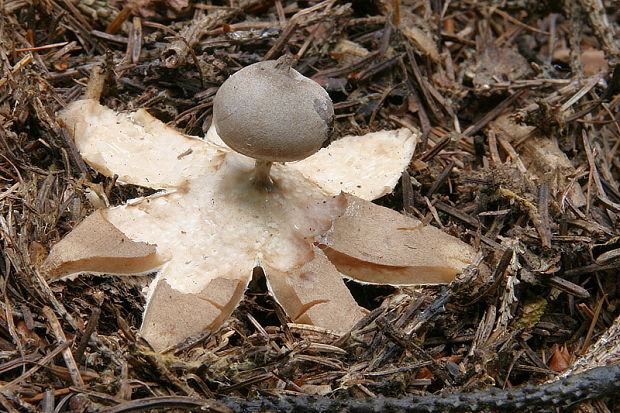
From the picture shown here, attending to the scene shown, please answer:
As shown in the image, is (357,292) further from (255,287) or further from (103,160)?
(103,160)

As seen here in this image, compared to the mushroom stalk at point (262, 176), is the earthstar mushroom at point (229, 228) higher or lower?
lower

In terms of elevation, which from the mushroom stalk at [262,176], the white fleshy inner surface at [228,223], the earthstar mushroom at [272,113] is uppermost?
the earthstar mushroom at [272,113]

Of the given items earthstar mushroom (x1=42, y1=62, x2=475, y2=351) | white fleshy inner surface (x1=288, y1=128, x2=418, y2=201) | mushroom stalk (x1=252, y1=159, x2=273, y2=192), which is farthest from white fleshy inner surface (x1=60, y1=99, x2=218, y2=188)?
white fleshy inner surface (x1=288, y1=128, x2=418, y2=201)

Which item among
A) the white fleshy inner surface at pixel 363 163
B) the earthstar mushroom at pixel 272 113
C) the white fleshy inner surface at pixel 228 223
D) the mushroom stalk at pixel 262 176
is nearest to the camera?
the earthstar mushroom at pixel 272 113

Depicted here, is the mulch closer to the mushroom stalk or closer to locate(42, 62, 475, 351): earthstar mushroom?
locate(42, 62, 475, 351): earthstar mushroom

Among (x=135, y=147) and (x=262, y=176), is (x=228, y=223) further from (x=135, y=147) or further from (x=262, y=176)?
(x=135, y=147)

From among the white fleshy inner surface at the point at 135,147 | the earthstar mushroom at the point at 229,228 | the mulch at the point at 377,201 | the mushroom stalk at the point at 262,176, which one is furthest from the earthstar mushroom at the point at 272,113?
the mulch at the point at 377,201

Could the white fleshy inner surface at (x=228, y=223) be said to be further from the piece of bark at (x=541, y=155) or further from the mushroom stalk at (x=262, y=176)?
the piece of bark at (x=541, y=155)
